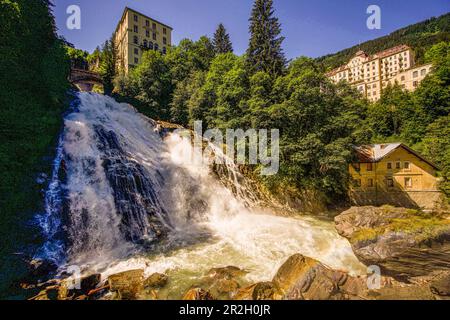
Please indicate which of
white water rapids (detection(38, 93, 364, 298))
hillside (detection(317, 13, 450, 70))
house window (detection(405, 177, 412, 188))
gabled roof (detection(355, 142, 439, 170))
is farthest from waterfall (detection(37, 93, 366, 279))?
hillside (detection(317, 13, 450, 70))

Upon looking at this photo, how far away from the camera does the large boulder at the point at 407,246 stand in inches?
417

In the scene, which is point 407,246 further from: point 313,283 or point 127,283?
point 127,283

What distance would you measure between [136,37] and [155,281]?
5806cm

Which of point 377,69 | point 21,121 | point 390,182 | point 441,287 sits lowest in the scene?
point 441,287

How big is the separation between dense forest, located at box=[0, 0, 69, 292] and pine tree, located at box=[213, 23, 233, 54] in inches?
1532

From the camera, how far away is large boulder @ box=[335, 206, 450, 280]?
34.8 ft

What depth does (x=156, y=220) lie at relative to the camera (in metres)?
15.2

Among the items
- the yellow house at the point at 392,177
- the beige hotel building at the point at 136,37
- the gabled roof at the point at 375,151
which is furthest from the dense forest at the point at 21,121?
the beige hotel building at the point at 136,37

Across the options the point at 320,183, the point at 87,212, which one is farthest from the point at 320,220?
the point at 87,212

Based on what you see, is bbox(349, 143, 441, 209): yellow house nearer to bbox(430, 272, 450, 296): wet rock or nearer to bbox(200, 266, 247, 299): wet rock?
bbox(430, 272, 450, 296): wet rock

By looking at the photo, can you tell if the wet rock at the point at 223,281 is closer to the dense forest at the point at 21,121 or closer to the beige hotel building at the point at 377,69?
the dense forest at the point at 21,121

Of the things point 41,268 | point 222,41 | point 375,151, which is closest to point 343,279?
point 41,268

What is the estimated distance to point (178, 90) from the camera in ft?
116

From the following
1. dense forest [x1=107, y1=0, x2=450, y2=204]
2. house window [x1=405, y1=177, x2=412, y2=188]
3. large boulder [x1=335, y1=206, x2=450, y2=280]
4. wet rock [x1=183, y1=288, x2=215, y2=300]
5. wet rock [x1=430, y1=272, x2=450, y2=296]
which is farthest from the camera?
house window [x1=405, y1=177, x2=412, y2=188]
